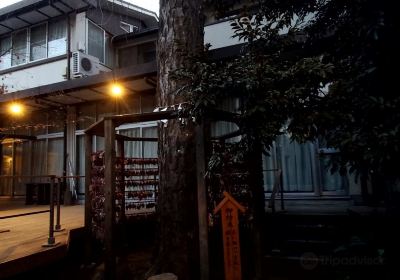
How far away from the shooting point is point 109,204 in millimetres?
4555

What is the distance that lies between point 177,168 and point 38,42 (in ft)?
40.4

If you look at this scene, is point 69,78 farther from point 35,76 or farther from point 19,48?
point 19,48

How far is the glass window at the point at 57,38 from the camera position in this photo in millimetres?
13297

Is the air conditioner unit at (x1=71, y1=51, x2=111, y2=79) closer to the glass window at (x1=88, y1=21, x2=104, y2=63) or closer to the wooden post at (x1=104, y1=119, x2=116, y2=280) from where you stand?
the glass window at (x1=88, y1=21, x2=104, y2=63)

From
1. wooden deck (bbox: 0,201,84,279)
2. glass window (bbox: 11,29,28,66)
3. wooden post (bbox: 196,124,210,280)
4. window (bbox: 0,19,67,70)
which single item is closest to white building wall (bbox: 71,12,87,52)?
window (bbox: 0,19,67,70)

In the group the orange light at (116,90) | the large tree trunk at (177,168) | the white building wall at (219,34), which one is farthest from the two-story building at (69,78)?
the large tree trunk at (177,168)

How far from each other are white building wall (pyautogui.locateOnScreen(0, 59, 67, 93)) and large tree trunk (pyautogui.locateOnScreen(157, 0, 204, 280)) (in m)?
8.68

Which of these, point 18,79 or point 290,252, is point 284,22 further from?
point 18,79

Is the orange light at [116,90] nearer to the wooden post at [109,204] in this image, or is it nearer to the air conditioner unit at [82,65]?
the air conditioner unit at [82,65]

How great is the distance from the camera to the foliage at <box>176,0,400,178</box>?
2869mm

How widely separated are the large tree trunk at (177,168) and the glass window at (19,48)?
1141 centimetres

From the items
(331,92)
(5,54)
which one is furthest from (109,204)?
(5,54)

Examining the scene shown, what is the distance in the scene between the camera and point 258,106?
10.9 feet

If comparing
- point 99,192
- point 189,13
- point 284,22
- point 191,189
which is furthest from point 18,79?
point 284,22
